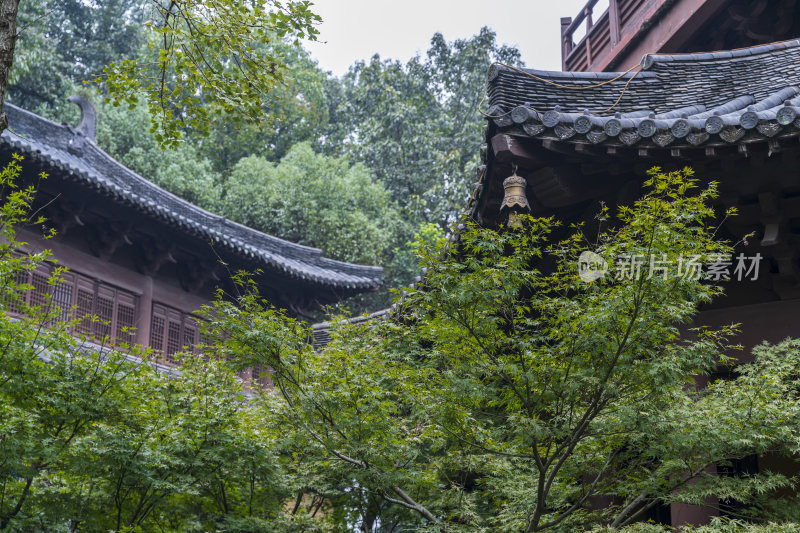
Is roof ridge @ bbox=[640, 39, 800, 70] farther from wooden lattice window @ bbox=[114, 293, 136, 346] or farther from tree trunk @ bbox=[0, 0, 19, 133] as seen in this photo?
wooden lattice window @ bbox=[114, 293, 136, 346]

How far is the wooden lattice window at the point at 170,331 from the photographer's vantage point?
624 inches

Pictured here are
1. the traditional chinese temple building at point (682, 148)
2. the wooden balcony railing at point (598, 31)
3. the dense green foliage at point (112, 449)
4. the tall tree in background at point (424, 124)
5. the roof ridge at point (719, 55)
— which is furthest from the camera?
the tall tree in background at point (424, 124)

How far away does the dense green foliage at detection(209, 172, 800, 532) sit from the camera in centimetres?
498

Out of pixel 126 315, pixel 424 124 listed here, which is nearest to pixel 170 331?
pixel 126 315

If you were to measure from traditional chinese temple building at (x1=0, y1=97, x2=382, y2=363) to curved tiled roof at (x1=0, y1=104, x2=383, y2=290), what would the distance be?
0.08 ft

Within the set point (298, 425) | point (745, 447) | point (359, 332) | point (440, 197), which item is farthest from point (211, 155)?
point (745, 447)

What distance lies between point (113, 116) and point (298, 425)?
26.3 m

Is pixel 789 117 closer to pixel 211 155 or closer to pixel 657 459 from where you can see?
pixel 657 459

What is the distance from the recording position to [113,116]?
99.3 feet

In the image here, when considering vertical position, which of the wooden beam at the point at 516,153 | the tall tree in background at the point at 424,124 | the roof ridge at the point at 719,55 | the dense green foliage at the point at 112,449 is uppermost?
the tall tree in background at the point at 424,124

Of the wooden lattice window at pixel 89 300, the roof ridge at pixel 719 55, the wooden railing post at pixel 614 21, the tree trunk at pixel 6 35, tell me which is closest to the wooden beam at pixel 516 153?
the roof ridge at pixel 719 55

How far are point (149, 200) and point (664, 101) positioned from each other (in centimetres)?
991

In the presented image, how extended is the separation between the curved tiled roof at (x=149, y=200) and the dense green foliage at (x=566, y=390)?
7940 mm

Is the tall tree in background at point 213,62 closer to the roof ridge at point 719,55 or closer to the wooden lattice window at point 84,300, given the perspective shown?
the roof ridge at point 719,55
